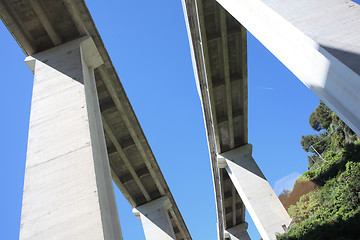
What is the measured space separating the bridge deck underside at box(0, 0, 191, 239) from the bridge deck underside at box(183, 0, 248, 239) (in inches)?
179

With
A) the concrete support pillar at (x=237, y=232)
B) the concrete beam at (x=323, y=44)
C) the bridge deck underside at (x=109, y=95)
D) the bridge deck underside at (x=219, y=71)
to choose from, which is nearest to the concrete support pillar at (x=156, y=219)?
the bridge deck underside at (x=109, y=95)

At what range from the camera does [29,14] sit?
8.62 m

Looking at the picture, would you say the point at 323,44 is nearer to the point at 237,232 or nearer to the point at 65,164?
the point at 65,164

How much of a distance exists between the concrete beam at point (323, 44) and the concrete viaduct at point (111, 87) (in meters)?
0.02

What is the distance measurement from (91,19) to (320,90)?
7.61 metres

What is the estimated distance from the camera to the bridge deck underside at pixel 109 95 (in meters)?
8.59

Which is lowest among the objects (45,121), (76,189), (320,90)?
(320,90)

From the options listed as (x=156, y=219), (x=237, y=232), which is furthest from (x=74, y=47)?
(x=237, y=232)

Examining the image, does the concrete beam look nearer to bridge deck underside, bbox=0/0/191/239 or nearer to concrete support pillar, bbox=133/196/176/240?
bridge deck underside, bbox=0/0/191/239

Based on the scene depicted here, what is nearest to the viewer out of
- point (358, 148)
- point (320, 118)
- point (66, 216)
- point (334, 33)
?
point (334, 33)

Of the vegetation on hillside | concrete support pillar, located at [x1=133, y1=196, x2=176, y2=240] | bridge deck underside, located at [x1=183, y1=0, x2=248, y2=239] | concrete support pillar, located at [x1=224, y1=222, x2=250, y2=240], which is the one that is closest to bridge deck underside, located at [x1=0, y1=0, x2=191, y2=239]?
concrete support pillar, located at [x1=133, y1=196, x2=176, y2=240]

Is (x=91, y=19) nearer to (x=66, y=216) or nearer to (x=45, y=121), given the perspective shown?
(x=45, y=121)

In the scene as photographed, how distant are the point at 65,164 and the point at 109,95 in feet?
27.5

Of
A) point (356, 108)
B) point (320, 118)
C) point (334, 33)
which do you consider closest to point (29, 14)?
point (334, 33)
